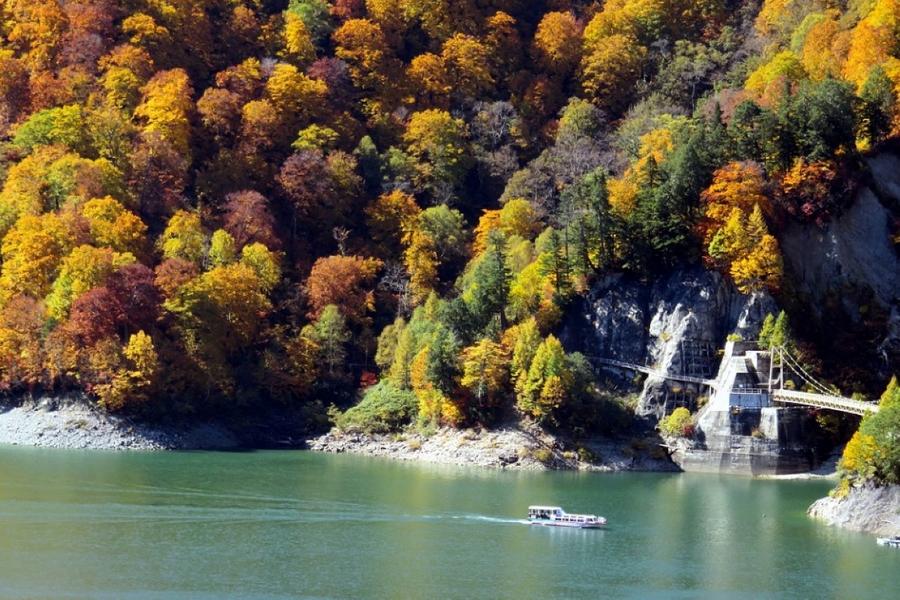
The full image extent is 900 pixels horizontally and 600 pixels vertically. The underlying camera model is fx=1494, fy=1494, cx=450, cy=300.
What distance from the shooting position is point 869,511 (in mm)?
74875

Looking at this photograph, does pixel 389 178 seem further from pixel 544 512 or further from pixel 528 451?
pixel 544 512

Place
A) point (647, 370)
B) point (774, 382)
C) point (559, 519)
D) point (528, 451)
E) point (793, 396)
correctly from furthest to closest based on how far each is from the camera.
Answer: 1. point (647, 370)
2. point (528, 451)
3. point (774, 382)
4. point (793, 396)
5. point (559, 519)

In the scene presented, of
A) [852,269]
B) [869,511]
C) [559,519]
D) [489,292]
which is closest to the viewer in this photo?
[869,511]

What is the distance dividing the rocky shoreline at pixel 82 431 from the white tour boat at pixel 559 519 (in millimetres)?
35692

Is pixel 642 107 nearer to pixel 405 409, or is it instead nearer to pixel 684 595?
pixel 405 409

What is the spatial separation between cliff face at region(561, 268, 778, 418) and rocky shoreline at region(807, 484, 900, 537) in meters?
26.0

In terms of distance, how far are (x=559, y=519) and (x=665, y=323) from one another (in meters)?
31.8

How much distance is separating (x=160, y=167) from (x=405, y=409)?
33.8 meters

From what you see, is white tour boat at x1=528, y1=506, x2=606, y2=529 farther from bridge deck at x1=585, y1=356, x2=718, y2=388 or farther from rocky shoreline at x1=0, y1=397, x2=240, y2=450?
rocky shoreline at x1=0, y1=397, x2=240, y2=450

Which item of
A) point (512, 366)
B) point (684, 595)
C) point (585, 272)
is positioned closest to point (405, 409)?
point (512, 366)

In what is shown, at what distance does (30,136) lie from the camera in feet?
409

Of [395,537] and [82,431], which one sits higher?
[82,431]

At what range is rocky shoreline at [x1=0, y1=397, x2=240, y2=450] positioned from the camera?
10250 cm

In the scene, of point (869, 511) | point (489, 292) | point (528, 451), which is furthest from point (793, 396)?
point (489, 292)
